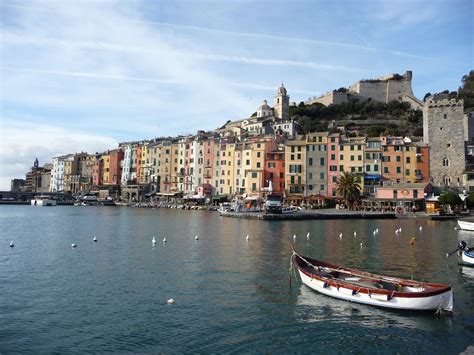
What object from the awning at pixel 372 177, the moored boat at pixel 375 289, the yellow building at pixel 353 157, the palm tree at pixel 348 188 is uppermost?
the yellow building at pixel 353 157

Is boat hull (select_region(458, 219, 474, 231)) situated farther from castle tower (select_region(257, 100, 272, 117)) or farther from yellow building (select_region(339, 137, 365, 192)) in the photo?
castle tower (select_region(257, 100, 272, 117))

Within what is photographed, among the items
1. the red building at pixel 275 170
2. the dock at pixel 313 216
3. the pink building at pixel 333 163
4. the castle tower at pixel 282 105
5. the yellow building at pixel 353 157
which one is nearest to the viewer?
the dock at pixel 313 216

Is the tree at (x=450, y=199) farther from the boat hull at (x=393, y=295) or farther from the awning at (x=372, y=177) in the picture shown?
the boat hull at (x=393, y=295)

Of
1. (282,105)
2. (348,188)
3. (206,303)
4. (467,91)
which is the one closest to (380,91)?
(467,91)

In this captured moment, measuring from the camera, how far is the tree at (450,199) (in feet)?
208

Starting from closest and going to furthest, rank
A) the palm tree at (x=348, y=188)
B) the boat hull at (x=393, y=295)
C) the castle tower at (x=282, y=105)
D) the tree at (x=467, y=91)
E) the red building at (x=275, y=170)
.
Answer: the boat hull at (x=393, y=295) < the palm tree at (x=348, y=188) < the red building at (x=275, y=170) < the tree at (x=467, y=91) < the castle tower at (x=282, y=105)

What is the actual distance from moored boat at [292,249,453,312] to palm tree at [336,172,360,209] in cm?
4873

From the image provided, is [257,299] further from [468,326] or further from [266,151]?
[266,151]

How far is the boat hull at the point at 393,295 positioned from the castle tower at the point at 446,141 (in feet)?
197

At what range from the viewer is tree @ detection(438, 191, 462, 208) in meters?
63.3

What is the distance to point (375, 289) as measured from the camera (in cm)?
1716

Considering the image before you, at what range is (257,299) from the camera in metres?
18.2

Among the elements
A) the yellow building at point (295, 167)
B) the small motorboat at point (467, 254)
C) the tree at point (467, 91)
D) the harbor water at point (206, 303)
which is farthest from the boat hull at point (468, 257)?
the tree at point (467, 91)

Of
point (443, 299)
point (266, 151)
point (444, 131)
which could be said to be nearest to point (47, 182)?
point (266, 151)
